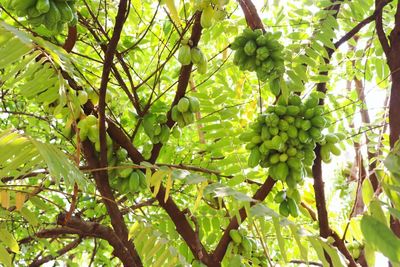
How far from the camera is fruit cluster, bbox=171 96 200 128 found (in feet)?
7.69

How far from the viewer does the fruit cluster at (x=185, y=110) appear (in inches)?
92.3

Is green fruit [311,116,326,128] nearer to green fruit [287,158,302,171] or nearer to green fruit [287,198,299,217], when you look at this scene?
green fruit [287,158,302,171]

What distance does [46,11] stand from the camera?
5.35 feet

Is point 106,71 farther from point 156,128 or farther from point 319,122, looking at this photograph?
point 319,122

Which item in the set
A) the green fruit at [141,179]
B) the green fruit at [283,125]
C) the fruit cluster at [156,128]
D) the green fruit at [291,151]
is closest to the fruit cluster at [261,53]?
the green fruit at [283,125]

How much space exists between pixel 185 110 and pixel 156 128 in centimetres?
18

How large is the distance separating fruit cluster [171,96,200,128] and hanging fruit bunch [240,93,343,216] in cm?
31

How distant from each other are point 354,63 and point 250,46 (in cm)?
176

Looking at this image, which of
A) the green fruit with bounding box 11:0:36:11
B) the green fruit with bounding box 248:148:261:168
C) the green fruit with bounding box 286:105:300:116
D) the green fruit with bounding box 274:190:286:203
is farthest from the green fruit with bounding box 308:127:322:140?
the green fruit with bounding box 11:0:36:11

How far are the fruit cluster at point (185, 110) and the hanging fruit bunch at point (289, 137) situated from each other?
314mm

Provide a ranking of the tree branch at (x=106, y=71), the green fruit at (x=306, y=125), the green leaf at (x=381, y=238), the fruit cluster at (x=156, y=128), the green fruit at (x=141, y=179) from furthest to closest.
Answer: the fruit cluster at (x=156, y=128) < the green fruit at (x=141, y=179) < the green fruit at (x=306, y=125) < the tree branch at (x=106, y=71) < the green leaf at (x=381, y=238)

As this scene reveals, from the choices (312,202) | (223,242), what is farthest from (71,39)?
(312,202)

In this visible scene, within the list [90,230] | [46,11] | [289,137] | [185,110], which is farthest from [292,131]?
[90,230]

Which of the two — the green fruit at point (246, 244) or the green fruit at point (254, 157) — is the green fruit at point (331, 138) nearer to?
the green fruit at point (254, 157)
